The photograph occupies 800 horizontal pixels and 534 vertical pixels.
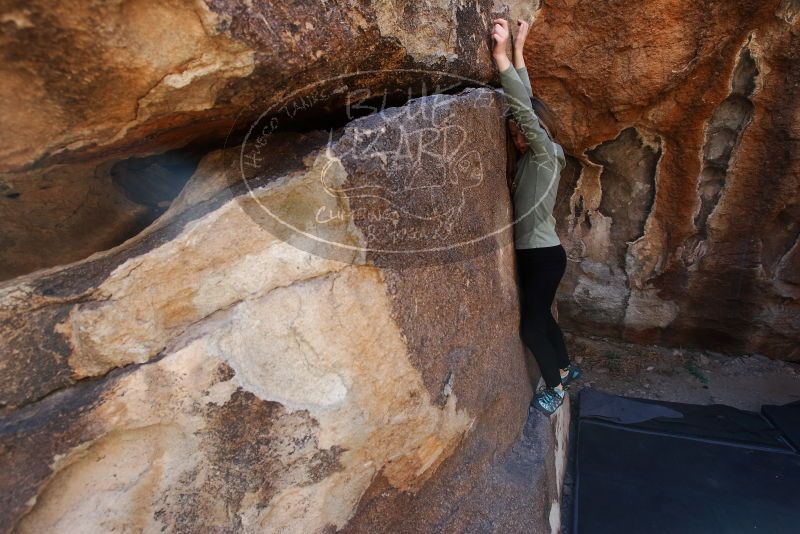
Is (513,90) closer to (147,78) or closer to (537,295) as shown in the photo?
(537,295)

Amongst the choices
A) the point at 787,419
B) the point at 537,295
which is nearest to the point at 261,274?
the point at 537,295

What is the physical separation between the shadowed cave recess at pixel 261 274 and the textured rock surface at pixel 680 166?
0.85 ft

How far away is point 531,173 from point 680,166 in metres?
1.04

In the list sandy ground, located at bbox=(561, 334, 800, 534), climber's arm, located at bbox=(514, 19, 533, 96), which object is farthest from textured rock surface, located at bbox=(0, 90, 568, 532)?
sandy ground, located at bbox=(561, 334, 800, 534)

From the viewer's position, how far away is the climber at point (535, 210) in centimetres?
148

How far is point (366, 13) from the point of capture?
108 cm

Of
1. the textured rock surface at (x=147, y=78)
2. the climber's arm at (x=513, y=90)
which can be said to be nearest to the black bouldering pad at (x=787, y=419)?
the climber's arm at (x=513, y=90)

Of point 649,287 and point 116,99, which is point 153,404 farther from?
point 649,287

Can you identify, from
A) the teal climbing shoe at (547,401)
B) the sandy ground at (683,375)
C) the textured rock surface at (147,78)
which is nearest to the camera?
the textured rock surface at (147,78)

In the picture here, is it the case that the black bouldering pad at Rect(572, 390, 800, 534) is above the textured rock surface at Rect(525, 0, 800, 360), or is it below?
Result: below

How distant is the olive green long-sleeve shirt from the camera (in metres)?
1.46

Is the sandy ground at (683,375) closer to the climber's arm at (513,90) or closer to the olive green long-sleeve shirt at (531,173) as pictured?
the olive green long-sleeve shirt at (531,173)

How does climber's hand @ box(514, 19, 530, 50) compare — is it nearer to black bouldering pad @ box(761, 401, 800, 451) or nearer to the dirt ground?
the dirt ground

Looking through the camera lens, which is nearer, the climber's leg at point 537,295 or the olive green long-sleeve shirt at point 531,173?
the olive green long-sleeve shirt at point 531,173
